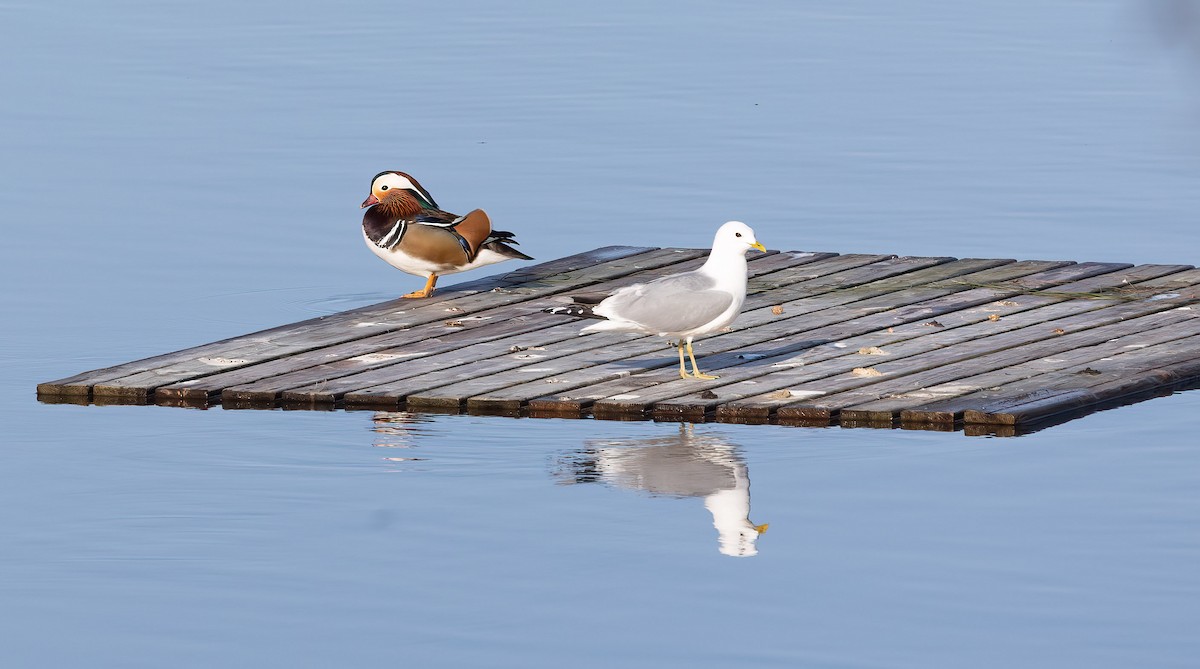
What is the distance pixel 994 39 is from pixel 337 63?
7438 mm

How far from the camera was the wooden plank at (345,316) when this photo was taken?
12.2m

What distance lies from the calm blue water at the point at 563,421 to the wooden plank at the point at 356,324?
0.51 meters

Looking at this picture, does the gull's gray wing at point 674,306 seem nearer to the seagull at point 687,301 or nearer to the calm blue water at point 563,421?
the seagull at point 687,301

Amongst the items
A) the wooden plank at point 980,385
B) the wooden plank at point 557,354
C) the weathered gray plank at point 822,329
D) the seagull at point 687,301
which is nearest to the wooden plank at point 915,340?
the weathered gray plank at point 822,329

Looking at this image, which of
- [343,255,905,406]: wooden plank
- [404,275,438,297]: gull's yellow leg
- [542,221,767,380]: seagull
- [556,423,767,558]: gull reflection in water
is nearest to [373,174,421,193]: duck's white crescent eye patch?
[404,275,438,297]: gull's yellow leg

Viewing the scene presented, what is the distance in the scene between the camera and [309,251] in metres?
16.2

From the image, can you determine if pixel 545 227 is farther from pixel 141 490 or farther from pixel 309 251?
pixel 141 490

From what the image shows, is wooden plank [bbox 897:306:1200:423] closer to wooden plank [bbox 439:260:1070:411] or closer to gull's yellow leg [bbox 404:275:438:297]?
wooden plank [bbox 439:260:1070:411]

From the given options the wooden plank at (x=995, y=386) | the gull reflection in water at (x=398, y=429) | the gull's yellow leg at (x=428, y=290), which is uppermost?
the gull's yellow leg at (x=428, y=290)

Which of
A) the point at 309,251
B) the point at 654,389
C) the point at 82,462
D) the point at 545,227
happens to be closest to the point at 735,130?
the point at 545,227

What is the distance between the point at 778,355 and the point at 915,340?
0.83 meters

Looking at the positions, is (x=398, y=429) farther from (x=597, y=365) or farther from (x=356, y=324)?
(x=356, y=324)

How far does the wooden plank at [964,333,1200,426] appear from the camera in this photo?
438 inches

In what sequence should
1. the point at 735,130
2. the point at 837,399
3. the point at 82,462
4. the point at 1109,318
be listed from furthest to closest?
the point at 735,130, the point at 1109,318, the point at 837,399, the point at 82,462
